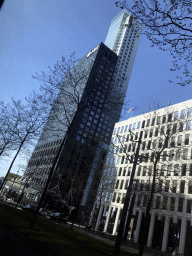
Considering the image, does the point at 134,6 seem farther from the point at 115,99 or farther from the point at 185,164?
the point at 185,164

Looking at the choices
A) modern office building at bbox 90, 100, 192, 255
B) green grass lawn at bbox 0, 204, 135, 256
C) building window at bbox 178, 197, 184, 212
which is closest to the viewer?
green grass lawn at bbox 0, 204, 135, 256

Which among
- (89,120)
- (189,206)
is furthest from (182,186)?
(89,120)

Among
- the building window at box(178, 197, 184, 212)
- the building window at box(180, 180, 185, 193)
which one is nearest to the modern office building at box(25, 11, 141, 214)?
the building window at box(180, 180, 185, 193)

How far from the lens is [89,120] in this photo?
97.7 meters

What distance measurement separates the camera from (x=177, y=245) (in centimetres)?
3503

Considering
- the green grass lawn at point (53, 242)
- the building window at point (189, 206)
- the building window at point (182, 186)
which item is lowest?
the green grass lawn at point (53, 242)

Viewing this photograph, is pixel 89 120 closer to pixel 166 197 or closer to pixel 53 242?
pixel 166 197

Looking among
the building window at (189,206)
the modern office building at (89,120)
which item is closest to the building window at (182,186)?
the building window at (189,206)

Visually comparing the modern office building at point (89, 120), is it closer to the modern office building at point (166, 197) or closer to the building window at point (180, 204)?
the modern office building at point (166, 197)

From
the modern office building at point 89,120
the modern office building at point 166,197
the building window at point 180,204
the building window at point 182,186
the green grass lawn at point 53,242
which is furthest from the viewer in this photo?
the building window at point 182,186

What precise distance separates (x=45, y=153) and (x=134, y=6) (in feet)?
268

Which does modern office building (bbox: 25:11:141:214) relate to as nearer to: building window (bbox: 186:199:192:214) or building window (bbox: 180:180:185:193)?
building window (bbox: 180:180:185:193)

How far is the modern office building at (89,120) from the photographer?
18.6 m

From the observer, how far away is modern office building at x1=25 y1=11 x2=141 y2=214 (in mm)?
18562
